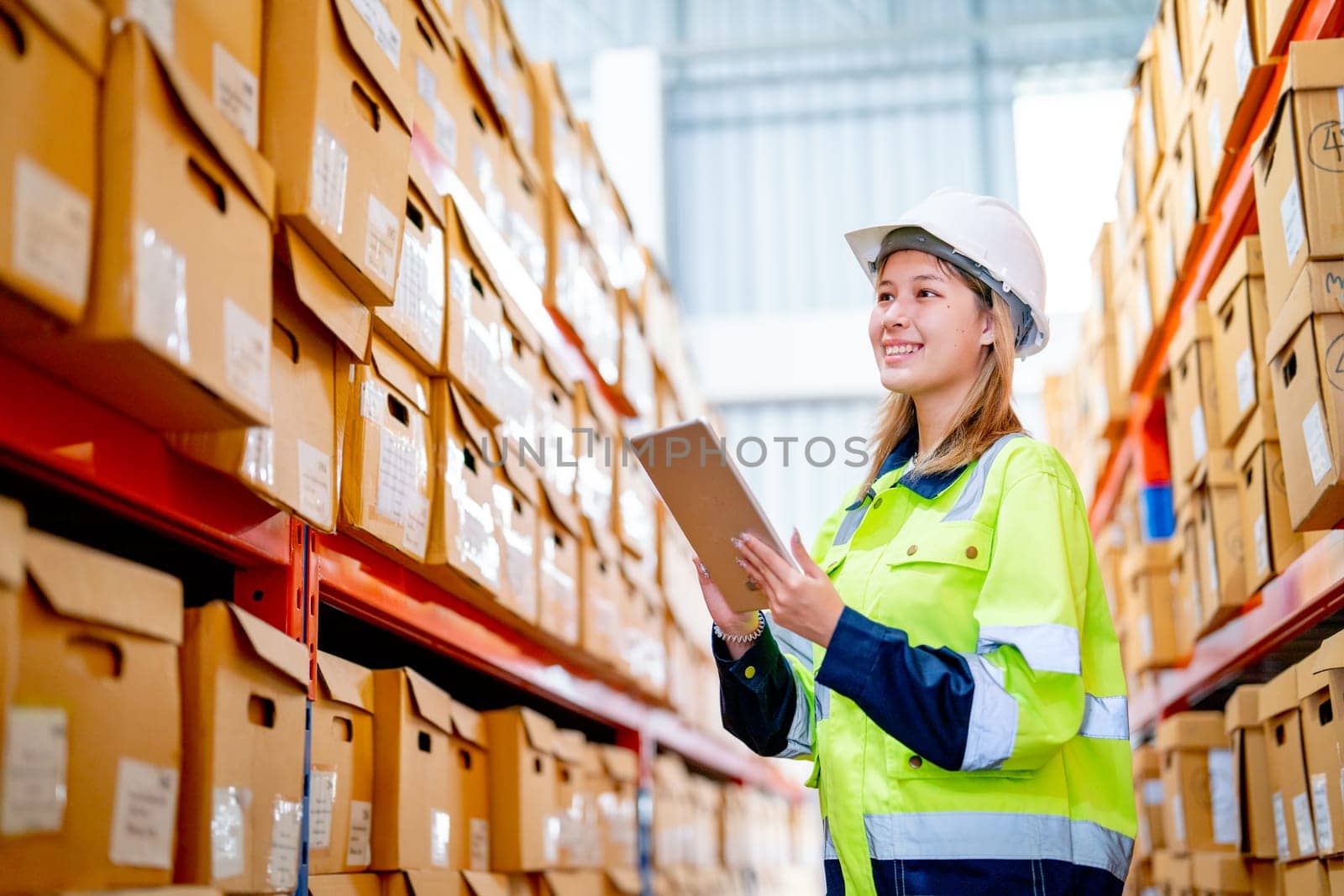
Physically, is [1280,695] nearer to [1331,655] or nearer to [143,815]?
[1331,655]

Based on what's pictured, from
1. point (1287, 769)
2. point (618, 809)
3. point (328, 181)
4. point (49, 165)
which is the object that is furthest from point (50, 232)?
point (618, 809)

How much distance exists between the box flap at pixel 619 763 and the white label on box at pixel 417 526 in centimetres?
165

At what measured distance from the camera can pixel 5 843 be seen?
114 centimetres

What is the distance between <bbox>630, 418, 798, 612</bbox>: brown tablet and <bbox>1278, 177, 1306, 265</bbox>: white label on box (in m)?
1.03

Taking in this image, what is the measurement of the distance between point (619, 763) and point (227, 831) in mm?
2466

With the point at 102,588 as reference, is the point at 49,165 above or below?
above

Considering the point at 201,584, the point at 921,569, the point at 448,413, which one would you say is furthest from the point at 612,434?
the point at 921,569

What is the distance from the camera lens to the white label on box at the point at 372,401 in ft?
6.69

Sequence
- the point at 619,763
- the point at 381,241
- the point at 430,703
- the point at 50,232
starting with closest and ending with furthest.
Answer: the point at 50,232 < the point at 381,241 < the point at 430,703 < the point at 619,763

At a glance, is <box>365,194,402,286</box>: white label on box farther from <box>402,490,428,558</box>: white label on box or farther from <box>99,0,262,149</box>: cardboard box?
<box>402,490,428,558</box>: white label on box

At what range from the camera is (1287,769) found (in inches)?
98.8

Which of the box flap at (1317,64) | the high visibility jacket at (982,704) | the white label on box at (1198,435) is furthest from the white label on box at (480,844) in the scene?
the box flap at (1317,64)

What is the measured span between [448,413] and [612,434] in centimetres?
162

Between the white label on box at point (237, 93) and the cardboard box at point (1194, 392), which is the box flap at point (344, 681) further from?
the cardboard box at point (1194, 392)
